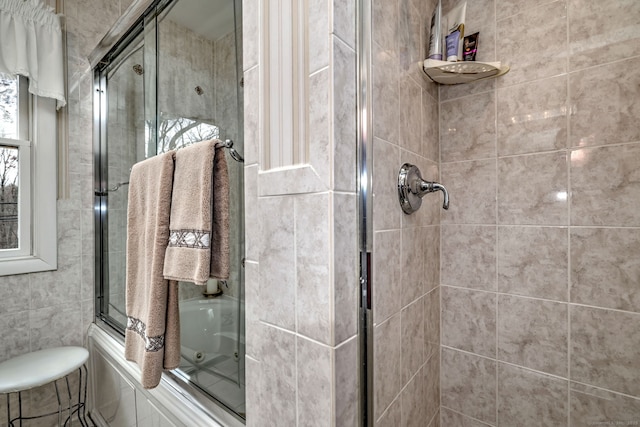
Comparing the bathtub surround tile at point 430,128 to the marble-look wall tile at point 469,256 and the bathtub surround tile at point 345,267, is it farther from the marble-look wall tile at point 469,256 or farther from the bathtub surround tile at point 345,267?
the bathtub surround tile at point 345,267

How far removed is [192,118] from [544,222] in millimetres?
1152

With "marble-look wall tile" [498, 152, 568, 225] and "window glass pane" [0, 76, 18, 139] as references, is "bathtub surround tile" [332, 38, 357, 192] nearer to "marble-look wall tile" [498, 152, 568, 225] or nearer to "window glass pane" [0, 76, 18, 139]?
"marble-look wall tile" [498, 152, 568, 225]

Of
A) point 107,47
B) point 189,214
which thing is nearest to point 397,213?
point 189,214

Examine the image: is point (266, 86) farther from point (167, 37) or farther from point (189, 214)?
point (167, 37)

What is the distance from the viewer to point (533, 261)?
33.0 inches

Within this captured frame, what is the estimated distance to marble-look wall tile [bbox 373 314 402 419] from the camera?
620 millimetres

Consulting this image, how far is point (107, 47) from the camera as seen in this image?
143 centimetres

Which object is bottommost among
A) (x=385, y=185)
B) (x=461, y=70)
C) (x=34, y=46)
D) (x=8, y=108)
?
(x=385, y=185)

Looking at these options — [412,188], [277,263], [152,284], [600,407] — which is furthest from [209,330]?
[600,407]

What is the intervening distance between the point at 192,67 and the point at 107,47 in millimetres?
791

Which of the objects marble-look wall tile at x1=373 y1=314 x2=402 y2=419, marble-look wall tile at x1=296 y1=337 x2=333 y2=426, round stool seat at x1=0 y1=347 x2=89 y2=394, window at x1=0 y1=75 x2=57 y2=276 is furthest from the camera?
window at x1=0 y1=75 x2=57 y2=276

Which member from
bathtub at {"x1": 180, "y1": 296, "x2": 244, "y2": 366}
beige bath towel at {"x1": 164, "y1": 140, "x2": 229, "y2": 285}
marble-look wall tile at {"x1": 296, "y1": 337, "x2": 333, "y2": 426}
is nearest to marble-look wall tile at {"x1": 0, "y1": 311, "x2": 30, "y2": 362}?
bathtub at {"x1": 180, "y1": 296, "x2": 244, "y2": 366}

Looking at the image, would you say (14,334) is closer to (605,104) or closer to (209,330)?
(209,330)

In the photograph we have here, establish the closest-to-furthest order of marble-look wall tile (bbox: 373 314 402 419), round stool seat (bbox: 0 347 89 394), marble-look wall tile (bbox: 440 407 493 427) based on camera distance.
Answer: marble-look wall tile (bbox: 373 314 402 419) → marble-look wall tile (bbox: 440 407 493 427) → round stool seat (bbox: 0 347 89 394)
